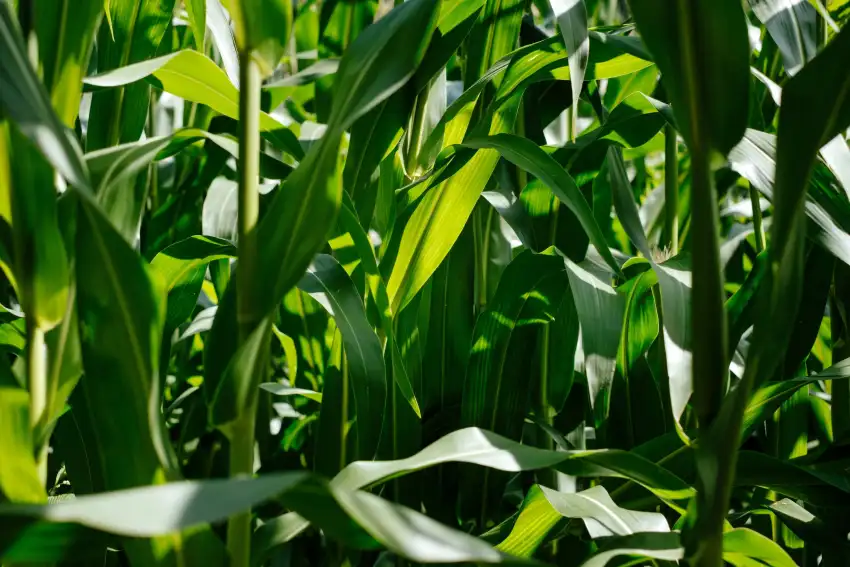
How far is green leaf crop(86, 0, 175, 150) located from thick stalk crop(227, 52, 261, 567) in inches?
10.9

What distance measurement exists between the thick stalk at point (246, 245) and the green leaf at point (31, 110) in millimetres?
79

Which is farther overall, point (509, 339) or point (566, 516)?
point (509, 339)

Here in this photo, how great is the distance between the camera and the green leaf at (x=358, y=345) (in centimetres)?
52

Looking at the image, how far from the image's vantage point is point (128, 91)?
2.13ft

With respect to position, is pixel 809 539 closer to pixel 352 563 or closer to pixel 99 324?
pixel 352 563

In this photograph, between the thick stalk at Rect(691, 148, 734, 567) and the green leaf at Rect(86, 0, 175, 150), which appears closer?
the thick stalk at Rect(691, 148, 734, 567)

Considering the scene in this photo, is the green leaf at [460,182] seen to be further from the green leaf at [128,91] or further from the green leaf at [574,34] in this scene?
the green leaf at [128,91]

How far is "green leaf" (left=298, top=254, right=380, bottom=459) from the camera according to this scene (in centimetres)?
52

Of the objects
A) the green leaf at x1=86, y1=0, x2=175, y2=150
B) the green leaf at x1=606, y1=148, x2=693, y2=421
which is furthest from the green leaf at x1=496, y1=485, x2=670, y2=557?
the green leaf at x1=86, y1=0, x2=175, y2=150

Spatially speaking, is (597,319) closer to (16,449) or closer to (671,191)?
(671,191)

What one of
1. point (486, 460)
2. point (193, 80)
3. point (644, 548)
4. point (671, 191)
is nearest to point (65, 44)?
point (193, 80)

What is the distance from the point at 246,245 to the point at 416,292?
0.82ft

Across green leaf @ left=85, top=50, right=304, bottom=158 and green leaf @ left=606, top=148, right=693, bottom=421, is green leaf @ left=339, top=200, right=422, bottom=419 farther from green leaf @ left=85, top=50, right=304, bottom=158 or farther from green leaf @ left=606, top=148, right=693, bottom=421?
green leaf @ left=606, top=148, right=693, bottom=421

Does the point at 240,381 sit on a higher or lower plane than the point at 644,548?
higher
